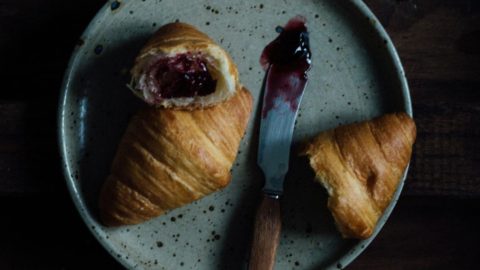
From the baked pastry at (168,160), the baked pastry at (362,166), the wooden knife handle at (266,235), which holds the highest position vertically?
the baked pastry at (168,160)

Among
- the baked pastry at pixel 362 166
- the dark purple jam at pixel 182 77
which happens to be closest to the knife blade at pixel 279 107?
the baked pastry at pixel 362 166

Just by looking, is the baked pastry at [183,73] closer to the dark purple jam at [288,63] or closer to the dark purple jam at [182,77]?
the dark purple jam at [182,77]

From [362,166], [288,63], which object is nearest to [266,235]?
[362,166]

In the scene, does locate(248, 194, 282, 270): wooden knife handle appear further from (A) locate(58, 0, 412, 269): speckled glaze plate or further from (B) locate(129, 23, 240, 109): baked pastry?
(B) locate(129, 23, 240, 109): baked pastry

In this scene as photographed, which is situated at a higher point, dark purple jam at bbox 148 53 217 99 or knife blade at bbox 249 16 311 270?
dark purple jam at bbox 148 53 217 99

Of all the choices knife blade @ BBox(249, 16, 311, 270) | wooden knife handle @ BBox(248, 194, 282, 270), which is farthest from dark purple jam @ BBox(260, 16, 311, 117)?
wooden knife handle @ BBox(248, 194, 282, 270)

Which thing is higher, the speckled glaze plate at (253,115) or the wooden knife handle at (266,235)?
the speckled glaze plate at (253,115)
